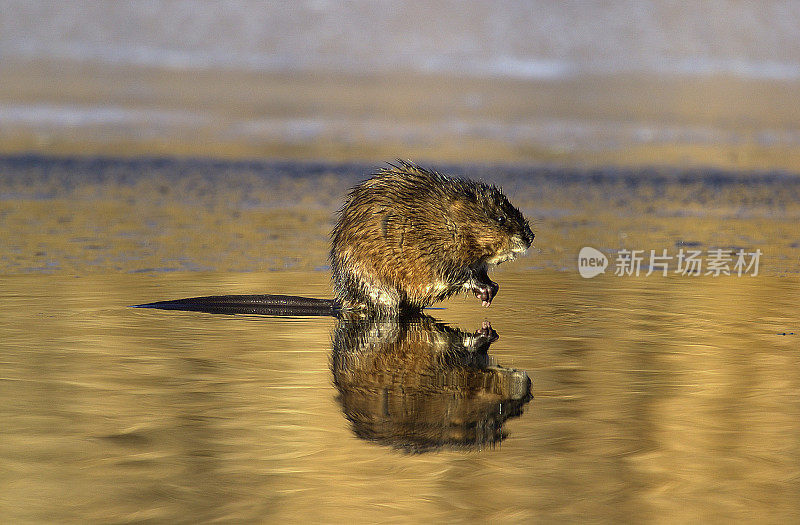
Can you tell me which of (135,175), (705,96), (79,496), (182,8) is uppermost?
(182,8)

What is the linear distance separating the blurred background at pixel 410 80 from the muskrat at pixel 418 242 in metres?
13.4

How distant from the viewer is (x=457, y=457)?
199 inches

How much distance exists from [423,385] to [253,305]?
7.81 ft

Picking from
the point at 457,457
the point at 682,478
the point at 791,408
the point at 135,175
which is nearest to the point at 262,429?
the point at 457,457

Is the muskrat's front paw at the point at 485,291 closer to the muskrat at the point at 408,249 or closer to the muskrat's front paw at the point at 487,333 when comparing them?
the muskrat at the point at 408,249

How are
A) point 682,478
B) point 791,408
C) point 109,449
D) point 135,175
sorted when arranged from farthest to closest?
point 135,175 → point 791,408 → point 109,449 → point 682,478

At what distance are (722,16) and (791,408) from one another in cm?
8168

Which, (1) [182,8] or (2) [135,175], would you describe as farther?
(1) [182,8]

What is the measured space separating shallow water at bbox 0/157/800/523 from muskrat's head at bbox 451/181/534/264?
17.2 inches

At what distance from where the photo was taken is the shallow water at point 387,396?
4.60 metres

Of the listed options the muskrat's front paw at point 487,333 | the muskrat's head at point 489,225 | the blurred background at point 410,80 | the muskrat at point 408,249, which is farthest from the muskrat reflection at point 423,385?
the blurred background at point 410,80

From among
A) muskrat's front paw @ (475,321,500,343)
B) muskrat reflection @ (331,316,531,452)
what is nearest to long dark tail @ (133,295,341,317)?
muskrat reflection @ (331,316,531,452)

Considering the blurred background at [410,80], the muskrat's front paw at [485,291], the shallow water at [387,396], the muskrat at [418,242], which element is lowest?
the shallow water at [387,396]

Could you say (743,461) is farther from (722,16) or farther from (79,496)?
(722,16)
